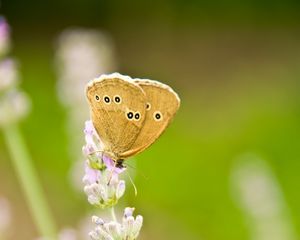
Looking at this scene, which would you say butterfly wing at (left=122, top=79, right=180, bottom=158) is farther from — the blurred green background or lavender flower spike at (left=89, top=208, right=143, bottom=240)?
the blurred green background

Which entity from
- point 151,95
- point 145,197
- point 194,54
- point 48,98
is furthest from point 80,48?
point 194,54

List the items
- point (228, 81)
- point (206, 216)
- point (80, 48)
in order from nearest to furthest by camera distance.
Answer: point (80, 48), point (206, 216), point (228, 81)

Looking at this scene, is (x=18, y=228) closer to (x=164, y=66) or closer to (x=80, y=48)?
(x=80, y=48)

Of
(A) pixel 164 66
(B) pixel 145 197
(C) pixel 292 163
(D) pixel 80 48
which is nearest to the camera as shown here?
(D) pixel 80 48

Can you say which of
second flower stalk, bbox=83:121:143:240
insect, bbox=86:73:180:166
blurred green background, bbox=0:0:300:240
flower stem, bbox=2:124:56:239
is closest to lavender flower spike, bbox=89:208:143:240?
second flower stalk, bbox=83:121:143:240

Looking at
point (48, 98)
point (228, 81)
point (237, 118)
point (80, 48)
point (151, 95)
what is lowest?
point (151, 95)

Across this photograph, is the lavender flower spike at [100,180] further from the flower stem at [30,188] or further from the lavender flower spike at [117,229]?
the flower stem at [30,188]
